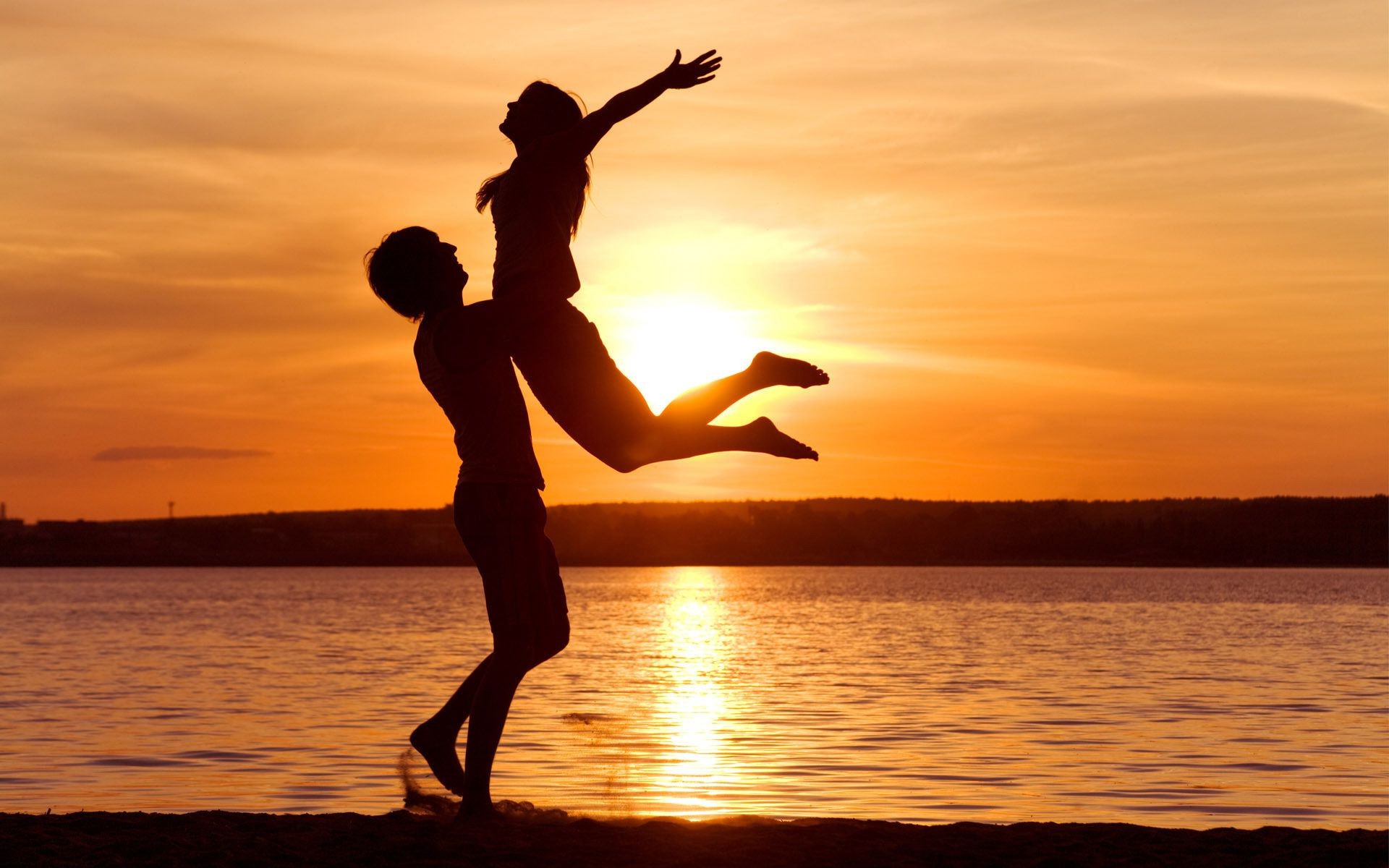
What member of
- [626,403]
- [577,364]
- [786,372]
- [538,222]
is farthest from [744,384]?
[538,222]

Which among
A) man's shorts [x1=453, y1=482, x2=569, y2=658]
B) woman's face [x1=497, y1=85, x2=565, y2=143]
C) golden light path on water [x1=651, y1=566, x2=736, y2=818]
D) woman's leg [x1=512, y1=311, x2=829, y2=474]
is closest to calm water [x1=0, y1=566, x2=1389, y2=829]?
golden light path on water [x1=651, y1=566, x2=736, y2=818]

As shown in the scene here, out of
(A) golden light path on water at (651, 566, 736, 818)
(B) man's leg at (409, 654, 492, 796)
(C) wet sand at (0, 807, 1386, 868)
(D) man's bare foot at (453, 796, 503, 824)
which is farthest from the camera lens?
(A) golden light path on water at (651, 566, 736, 818)

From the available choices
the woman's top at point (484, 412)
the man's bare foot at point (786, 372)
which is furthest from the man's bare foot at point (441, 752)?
the man's bare foot at point (786, 372)

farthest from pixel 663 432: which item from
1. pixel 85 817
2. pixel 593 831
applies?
pixel 85 817

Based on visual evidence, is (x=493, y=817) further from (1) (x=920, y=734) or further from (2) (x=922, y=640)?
(2) (x=922, y=640)

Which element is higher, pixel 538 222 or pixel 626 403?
pixel 538 222

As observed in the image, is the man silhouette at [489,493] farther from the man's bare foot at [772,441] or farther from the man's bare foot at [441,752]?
the man's bare foot at [772,441]

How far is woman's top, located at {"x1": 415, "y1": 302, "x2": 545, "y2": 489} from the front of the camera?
6.48 m

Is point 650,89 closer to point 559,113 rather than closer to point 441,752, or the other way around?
point 559,113

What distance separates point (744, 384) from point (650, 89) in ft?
4.15

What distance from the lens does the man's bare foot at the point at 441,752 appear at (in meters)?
6.98

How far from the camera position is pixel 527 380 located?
642cm

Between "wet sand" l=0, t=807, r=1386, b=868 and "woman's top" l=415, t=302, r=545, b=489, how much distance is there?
1498mm

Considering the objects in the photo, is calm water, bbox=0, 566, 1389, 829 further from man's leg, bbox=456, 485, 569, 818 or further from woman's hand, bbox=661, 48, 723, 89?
woman's hand, bbox=661, 48, 723, 89
